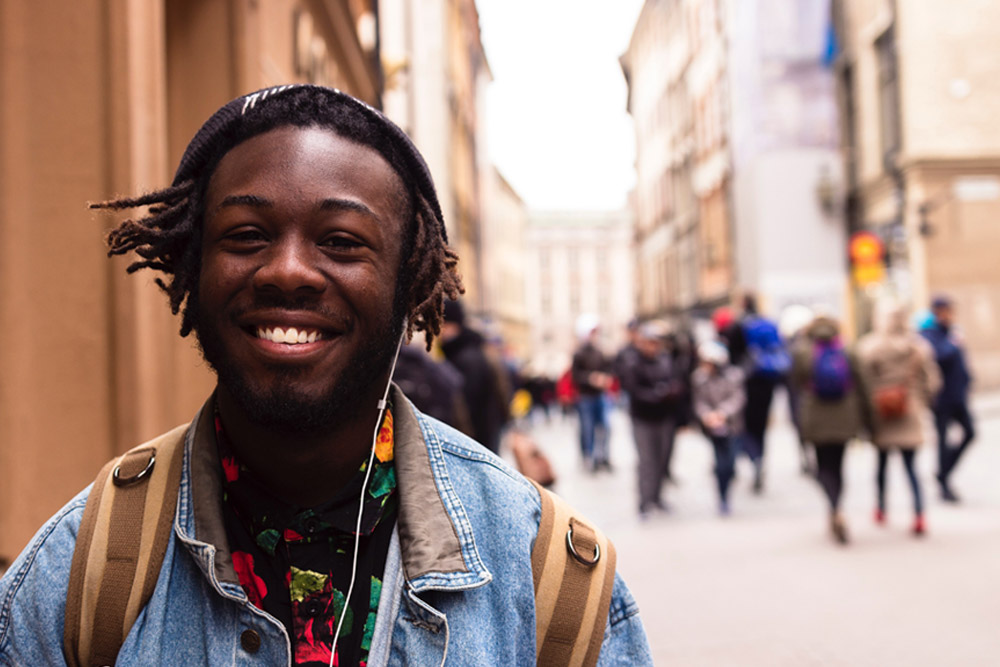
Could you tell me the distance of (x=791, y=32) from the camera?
25.2m

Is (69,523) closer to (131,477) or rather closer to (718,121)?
(131,477)

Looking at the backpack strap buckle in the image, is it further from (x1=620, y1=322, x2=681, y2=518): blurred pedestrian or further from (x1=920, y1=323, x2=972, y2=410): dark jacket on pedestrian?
(x1=920, y1=323, x2=972, y2=410): dark jacket on pedestrian

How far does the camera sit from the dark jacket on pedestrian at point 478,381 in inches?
317

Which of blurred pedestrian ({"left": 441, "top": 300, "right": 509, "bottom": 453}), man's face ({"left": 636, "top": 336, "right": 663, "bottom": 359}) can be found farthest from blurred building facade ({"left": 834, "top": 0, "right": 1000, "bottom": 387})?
blurred pedestrian ({"left": 441, "top": 300, "right": 509, "bottom": 453})

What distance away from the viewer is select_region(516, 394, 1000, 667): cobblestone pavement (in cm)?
501

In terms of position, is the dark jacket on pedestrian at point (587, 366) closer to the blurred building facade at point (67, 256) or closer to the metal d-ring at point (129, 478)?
the blurred building facade at point (67, 256)

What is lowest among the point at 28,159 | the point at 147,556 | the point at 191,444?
the point at 147,556

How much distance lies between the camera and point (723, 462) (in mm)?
9273

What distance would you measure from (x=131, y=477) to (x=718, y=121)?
2889 cm

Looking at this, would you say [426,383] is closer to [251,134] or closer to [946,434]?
[251,134]

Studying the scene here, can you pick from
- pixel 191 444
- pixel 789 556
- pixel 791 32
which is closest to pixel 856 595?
pixel 789 556

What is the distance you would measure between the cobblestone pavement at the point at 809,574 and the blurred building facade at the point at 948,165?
10307 millimetres

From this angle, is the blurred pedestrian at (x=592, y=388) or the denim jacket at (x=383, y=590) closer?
the denim jacket at (x=383, y=590)

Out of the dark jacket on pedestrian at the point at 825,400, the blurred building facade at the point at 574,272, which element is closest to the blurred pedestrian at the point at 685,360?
the dark jacket on pedestrian at the point at 825,400
